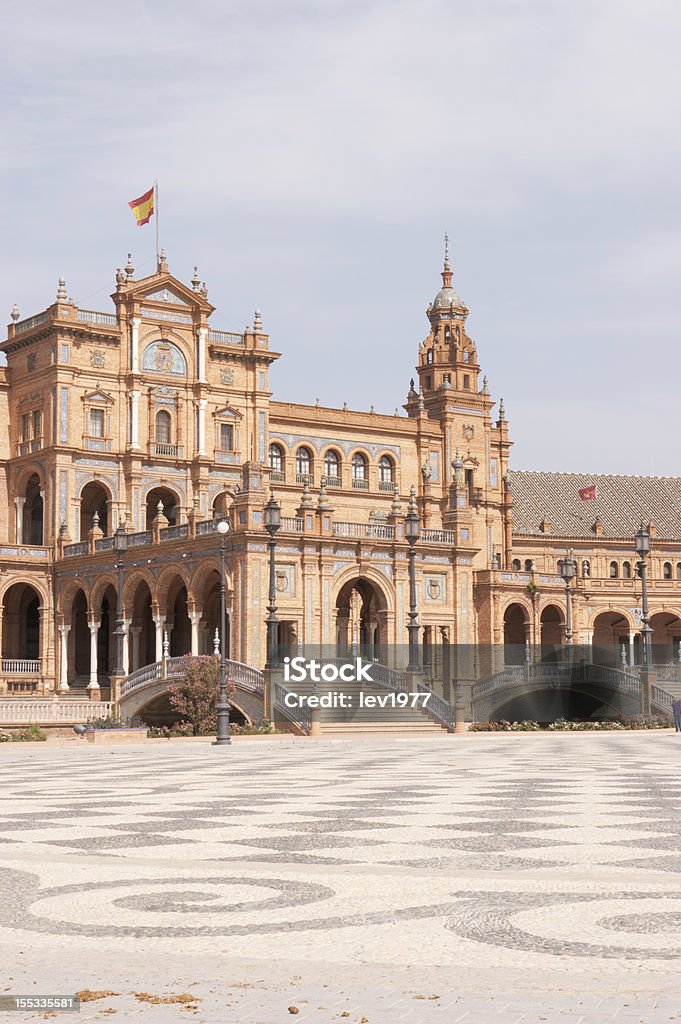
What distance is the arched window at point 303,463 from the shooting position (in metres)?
77.7

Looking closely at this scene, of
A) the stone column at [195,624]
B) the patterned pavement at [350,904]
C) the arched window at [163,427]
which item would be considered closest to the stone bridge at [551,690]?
the stone column at [195,624]

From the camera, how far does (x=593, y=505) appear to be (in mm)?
105375

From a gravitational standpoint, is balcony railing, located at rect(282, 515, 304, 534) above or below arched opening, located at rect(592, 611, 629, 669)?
above

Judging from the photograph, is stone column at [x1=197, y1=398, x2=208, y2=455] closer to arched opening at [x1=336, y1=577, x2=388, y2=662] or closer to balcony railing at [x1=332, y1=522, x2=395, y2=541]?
arched opening at [x1=336, y1=577, x2=388, y2=662]

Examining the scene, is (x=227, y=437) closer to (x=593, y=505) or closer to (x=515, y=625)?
(x=515, y=625)

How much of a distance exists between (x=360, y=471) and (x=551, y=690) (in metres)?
22.6

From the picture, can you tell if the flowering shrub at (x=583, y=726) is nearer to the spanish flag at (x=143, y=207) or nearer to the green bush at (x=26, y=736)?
the green bush at (x=26, y=736)

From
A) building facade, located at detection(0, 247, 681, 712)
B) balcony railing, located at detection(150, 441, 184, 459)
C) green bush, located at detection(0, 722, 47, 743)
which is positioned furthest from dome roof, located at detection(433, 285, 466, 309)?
green bush, located at detection(0, 722, 47, 743)

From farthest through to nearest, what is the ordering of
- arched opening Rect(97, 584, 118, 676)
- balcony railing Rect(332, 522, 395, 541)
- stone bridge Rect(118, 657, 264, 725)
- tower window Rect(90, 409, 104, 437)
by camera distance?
tower window Rect(90, 409, 104, 437) < arched opening Rect(97, 584, 118, 676) < balcony railing Rect(332, 522, 395, 541) < stone bridge Rect(118, 657, 264, 725)

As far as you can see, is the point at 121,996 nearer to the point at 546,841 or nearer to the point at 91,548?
the point at 546,841

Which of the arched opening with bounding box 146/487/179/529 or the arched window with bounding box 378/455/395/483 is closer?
the arched opening with bounding box 146/487/179/529

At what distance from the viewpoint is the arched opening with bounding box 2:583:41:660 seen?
7012 cm

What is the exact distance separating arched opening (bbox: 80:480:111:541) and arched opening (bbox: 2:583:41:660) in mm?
4040

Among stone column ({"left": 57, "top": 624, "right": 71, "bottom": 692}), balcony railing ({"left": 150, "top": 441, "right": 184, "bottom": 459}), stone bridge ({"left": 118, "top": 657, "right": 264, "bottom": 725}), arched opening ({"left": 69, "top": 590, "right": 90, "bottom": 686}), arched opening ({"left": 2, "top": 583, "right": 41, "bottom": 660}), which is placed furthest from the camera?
balcony railing ({"left": 150, "top": 441, "right": 184, "bottom": 459})
